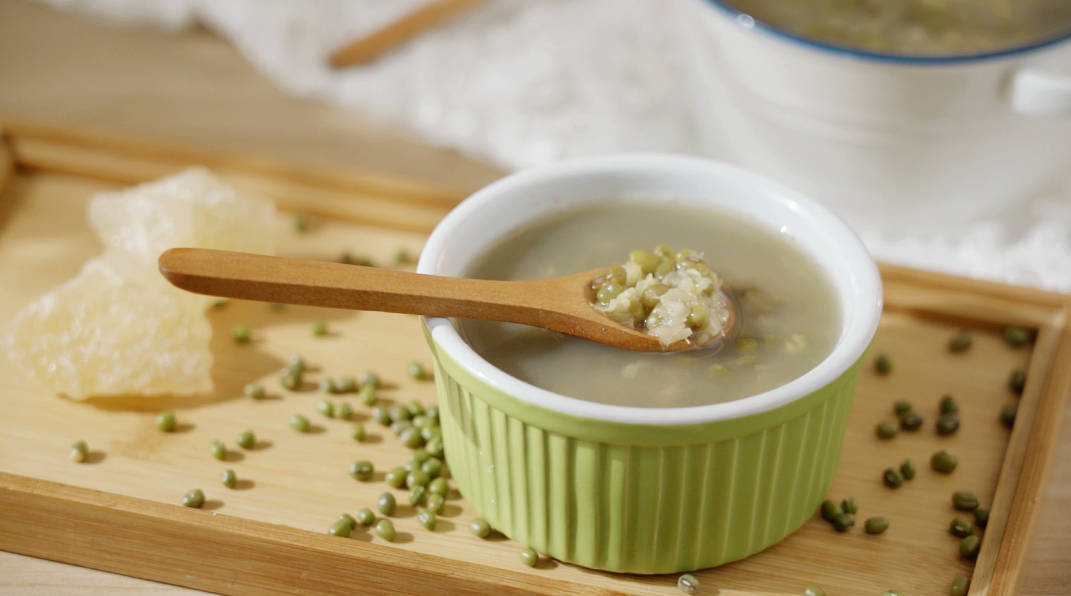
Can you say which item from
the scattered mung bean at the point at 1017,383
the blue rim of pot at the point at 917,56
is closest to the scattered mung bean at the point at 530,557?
the scattered mung bean at the point at 1017,383

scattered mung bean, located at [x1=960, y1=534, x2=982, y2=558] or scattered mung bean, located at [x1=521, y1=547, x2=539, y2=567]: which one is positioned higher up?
scattered mung bean, located at [x1=960, y1=534, x2=982, y2=558]

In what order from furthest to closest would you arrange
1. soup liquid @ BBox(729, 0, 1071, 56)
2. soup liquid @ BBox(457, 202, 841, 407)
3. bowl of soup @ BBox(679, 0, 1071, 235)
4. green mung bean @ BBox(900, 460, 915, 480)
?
soup liquid @ BBox(729, 0, 1071, 56) < bowl of soup @ BBox(679, 0, 1071, 235) < green mung bean @ BBox(900, 460, 915, 480) < soup liquid @ BBox(457, 202, 841, 407)

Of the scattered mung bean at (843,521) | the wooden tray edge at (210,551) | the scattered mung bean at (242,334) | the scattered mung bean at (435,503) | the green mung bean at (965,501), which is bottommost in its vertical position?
the wooden tray edge at (210,551)

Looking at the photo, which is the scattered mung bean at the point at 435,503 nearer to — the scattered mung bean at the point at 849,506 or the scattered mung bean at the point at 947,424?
the scattered mung bean at the point at 849,506

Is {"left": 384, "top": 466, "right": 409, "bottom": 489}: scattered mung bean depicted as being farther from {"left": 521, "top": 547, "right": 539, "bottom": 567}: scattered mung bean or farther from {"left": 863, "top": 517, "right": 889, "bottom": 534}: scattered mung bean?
{"left": 863, "top": 517, "right": 889, "bottom": 534}: scattered mung bean

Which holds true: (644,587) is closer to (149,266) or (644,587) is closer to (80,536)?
(80,536)

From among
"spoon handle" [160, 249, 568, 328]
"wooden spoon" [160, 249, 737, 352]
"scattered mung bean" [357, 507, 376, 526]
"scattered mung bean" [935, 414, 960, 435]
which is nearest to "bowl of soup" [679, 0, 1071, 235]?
"scattered mung bean" [935, 414, 960, 435]

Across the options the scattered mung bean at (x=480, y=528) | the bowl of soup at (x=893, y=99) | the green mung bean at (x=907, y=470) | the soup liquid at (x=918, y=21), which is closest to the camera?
the scattered mung bean at (x=480, y=528)

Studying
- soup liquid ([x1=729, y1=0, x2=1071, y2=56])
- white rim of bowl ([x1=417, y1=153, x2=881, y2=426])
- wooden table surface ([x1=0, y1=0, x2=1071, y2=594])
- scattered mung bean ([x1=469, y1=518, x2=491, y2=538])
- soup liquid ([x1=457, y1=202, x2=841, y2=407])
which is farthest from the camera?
wooden table surface ([x1=0, y1=0, x2=1071, y2=594])
